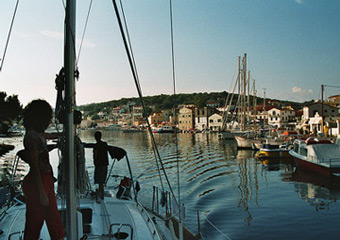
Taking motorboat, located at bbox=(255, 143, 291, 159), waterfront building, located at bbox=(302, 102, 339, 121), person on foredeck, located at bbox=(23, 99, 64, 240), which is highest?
waterfront building, located at bbox=(302, 102, 339, 121)

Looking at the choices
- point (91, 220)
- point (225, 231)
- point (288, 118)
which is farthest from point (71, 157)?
point (288, 118)

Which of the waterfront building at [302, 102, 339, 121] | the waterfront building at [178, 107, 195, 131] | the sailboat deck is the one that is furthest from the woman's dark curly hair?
the waterfront building at [178, 107, 195, 131]

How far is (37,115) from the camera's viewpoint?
3.40 m

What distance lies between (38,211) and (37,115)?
1052mm

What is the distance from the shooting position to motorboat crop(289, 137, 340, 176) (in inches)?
769

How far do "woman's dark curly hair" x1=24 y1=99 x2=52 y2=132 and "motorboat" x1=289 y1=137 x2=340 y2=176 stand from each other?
19.6 metres

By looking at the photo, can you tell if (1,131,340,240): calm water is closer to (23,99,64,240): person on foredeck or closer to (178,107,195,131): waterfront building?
(23,99,64,240): person on foredeck

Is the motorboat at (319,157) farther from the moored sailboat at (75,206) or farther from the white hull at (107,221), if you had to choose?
the white hull at (107,221)

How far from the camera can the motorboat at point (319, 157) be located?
769 inches

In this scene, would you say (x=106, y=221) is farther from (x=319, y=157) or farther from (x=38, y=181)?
(x=319, y=157)

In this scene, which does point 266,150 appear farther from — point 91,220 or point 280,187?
point 91,220

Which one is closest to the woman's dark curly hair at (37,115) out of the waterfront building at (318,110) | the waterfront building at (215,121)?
the waterfront building at (318,110)

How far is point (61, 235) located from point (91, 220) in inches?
50.8

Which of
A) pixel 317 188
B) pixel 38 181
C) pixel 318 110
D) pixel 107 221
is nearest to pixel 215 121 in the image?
pixel 318 110
